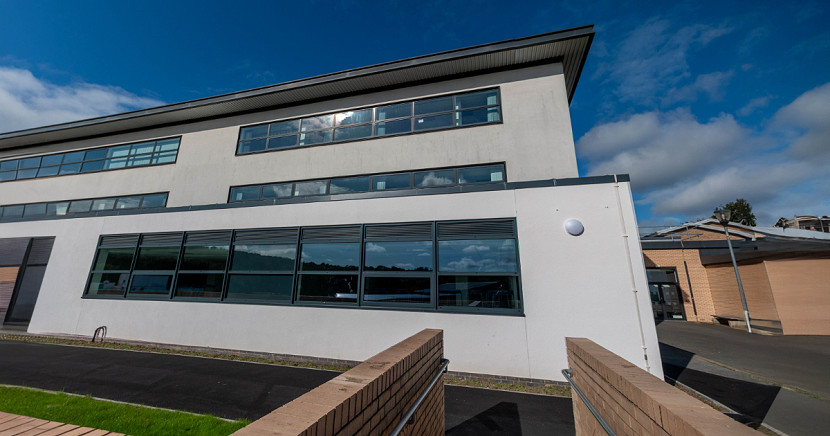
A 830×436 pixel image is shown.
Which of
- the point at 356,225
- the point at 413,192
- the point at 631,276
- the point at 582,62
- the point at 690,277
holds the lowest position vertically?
the point at 631,276

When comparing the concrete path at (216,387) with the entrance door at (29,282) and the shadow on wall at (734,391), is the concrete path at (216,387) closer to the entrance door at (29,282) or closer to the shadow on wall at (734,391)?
the shadow on wall at (734,391)

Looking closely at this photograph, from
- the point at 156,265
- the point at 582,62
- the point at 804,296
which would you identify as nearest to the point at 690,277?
the point at 804,296

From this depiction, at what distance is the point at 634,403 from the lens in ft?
6.39

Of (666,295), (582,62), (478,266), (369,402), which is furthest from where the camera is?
(666,295)

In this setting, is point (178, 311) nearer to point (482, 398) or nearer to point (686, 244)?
point (482, 398)

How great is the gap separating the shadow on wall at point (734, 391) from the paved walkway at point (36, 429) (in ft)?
27.5

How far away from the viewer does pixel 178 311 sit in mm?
8719

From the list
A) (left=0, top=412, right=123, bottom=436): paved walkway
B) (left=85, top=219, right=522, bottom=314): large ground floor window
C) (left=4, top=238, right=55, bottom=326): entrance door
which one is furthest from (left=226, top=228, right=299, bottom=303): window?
(left=4, top=238, right=55, bottom=326): entrance door

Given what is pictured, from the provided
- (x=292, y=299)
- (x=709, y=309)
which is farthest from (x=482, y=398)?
(x=709, y=309)

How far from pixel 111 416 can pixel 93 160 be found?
53.9 feet

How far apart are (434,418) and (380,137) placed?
9204mm

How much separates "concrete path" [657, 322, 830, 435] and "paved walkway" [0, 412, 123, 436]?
8.66m

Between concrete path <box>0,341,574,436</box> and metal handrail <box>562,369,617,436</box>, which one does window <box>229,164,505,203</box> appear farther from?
metal handrail <box>562,369,617,436</box>

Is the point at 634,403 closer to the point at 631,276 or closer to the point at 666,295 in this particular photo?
the point at 631,276
